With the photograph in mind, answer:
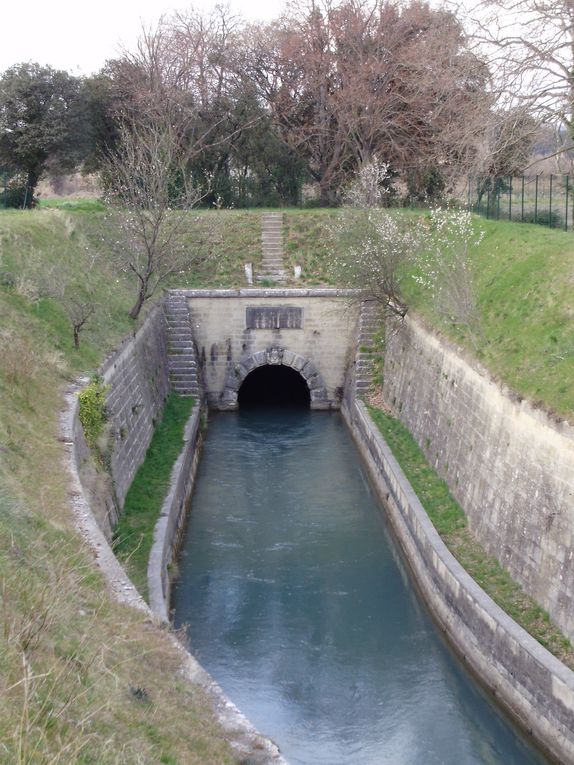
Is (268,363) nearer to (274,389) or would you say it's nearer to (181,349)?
(181,349)

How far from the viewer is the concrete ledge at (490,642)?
32.4 ft

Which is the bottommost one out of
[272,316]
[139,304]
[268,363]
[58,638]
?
[268,363]

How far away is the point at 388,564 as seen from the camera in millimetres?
15852

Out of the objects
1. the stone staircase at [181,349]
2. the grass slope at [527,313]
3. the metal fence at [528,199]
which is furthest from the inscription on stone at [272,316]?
the metal fence at [528,199]

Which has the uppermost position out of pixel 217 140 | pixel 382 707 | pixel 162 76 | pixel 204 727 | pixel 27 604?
pixel 162 76

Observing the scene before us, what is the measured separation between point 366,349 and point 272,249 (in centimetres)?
606

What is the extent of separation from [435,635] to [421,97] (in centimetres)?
2356

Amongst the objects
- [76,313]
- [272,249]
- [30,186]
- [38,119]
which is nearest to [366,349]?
[272,249]

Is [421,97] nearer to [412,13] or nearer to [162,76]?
[412,13]

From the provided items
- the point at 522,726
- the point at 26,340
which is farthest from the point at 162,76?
the point at 522,726

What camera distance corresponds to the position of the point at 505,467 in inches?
536

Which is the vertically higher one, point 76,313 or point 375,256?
point 375,256

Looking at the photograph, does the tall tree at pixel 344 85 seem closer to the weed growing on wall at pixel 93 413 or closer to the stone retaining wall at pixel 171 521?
the stone retaining wall at pixel 171 521

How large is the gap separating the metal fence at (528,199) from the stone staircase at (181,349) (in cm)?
973
